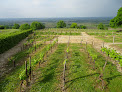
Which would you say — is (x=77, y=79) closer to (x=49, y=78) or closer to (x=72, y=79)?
(x=72, y=79)

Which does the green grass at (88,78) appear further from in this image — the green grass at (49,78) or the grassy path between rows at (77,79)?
the green grass at (49,78)

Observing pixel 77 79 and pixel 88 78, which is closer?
pixel 77 79

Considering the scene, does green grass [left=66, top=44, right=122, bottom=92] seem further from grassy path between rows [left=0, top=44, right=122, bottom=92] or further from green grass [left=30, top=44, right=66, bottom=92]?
green grass [left=30, top=44, right=66, bottom=92]

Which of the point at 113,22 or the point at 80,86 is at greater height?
the point at 113,22

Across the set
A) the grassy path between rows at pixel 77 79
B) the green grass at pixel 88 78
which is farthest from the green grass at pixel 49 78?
the green grass at pixel 88 78

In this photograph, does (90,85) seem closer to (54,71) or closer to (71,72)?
(71,72)

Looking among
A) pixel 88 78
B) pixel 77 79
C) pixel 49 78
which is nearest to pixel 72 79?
pixel 77 79

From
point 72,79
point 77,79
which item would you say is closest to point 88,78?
point 77,79

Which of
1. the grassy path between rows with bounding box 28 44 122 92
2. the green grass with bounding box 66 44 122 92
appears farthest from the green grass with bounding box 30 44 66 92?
the green grass with bounding box 66 44 122 92

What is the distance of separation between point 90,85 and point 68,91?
1.77 metres

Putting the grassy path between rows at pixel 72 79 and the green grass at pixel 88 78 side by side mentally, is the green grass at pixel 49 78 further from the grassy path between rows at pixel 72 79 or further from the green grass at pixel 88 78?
the green grass at pixel 88 78

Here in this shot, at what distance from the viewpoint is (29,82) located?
7.51m

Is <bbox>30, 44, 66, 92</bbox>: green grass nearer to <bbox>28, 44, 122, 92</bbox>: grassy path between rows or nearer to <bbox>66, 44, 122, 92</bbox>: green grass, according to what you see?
<bbox>28, 44, 122, 92</bbox>: grassy path between rows

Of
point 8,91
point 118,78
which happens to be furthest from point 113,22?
point 8,91
